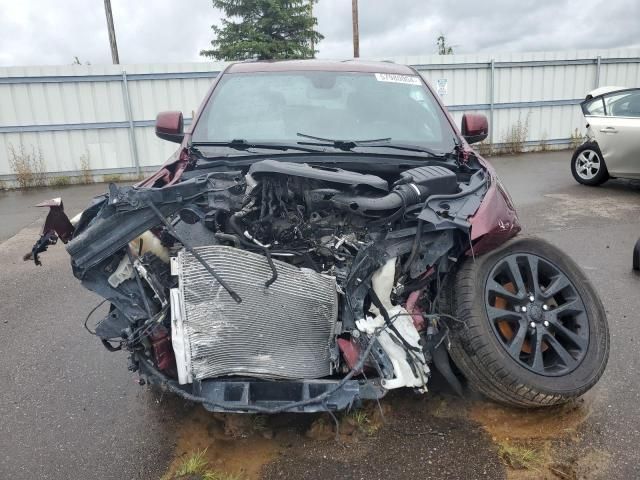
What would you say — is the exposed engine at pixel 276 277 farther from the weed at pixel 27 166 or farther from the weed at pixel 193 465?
the weed at pixel 27 166

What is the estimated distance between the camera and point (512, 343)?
8.34 feet

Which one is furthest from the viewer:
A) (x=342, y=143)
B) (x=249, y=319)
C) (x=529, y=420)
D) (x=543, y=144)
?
(x=543, y=144)

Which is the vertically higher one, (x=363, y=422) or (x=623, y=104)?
(x=623, y=104)

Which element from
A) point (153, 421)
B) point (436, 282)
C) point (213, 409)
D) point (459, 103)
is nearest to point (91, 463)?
point (153, 421)

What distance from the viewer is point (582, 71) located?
13406 mm

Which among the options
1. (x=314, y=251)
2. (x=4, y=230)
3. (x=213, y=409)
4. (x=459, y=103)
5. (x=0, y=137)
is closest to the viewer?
(x=213, y=409)

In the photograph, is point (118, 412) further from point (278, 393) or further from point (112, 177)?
point (112, 177)

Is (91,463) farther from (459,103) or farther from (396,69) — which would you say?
(459,103)

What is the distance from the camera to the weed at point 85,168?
37.0 ft

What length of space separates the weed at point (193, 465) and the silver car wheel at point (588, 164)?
841 cm

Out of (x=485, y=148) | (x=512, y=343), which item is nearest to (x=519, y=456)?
(x=512, y=343)

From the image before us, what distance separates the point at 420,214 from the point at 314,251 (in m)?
0.52

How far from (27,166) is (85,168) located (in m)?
1.13

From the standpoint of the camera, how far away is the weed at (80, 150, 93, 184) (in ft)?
37.0
